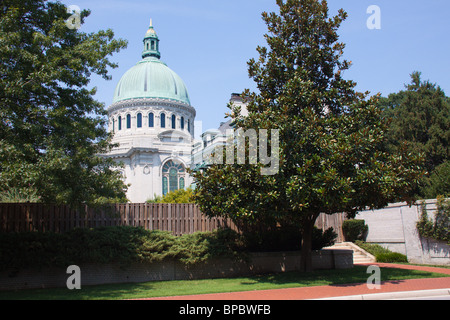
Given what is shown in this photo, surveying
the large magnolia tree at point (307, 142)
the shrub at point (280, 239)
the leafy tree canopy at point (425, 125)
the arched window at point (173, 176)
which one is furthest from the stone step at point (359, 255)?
the arched window at point (173, 176)

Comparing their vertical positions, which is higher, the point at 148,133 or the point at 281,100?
the point at 148,133

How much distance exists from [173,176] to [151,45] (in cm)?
3401

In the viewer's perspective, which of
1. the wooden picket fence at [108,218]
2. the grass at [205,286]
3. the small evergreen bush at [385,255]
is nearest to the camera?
the grass at [205,286]

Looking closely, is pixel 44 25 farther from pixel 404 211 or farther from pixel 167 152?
pixel 167 152

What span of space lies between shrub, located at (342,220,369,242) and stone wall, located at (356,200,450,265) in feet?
1.19

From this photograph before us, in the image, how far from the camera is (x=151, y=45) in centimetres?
8431

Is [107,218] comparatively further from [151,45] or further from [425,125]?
[151,45]

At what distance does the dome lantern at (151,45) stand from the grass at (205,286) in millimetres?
72996

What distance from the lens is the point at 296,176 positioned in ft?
44.0

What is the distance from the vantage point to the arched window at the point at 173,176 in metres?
63.4

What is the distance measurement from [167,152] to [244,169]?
5085 cm

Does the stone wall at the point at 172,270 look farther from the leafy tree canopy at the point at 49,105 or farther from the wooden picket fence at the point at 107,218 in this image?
the leafy tree canopy at the point at 49,105
